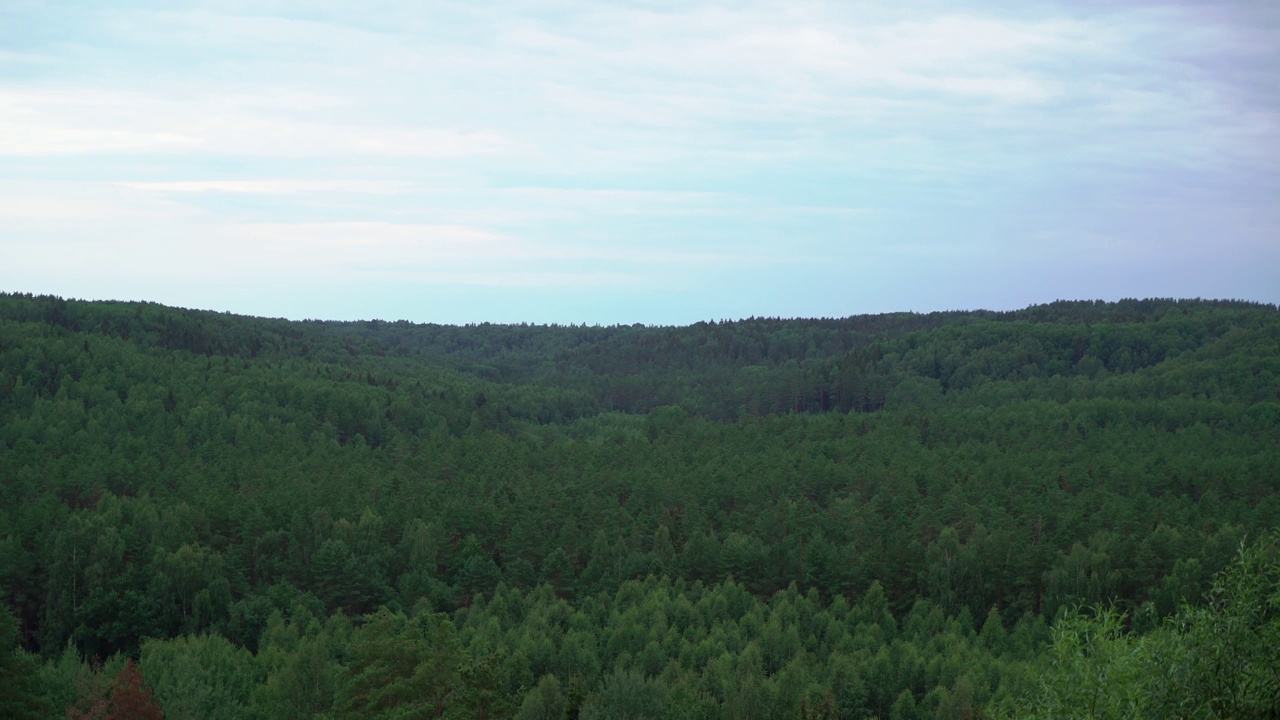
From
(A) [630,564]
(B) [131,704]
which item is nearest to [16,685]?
(B) [131,704]

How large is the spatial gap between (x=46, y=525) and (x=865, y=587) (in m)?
67.4

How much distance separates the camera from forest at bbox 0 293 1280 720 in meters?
50.1

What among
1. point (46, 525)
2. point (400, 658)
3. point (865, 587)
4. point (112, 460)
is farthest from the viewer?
point (112, 460)

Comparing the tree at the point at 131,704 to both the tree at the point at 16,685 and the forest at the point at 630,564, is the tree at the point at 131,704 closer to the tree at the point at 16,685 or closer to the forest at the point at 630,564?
the forest at the point at 630,564

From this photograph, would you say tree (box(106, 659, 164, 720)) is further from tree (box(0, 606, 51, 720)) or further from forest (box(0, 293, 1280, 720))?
tree (box(0, 606, 51, 720))

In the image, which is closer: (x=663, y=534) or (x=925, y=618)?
(x=925, y=618)

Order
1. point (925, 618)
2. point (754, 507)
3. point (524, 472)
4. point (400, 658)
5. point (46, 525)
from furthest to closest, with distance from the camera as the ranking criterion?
point (524, 472), point (754, 507), point (46, 525), point (925, 618), point (400, 658)

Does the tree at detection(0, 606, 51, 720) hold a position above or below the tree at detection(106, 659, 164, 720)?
above

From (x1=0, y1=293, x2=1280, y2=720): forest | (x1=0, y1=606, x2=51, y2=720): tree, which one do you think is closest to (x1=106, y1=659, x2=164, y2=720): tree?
(x1=0, y1=293, x2=1280, y2=720): forest

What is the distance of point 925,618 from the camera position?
83.3m

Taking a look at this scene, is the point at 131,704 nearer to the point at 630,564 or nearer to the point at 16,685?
the point at 16,685

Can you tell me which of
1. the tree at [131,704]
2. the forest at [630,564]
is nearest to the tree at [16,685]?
the forest at [630,564]

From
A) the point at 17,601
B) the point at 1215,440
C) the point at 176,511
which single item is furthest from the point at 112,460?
the point at 1215,440

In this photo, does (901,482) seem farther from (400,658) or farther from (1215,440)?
(400,658)
